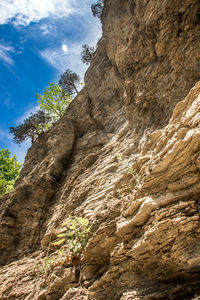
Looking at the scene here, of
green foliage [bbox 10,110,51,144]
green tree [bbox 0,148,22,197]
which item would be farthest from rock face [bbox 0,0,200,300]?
green tree [bbox 0,148,22,197]

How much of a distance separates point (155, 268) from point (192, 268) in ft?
2.88

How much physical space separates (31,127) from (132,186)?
22.6 meters

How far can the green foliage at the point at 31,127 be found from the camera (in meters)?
23.8

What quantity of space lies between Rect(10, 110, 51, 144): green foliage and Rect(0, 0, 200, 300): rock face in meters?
11.5

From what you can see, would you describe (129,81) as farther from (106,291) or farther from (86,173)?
(106,291)

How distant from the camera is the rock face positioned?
3711 mm

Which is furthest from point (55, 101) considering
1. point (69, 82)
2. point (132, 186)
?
point (132, 186)

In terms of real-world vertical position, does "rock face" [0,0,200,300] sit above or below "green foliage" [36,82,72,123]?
below

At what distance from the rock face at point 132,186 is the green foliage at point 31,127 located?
11.5m

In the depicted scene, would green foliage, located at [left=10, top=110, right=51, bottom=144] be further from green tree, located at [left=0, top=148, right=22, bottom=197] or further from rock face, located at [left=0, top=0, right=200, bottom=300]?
rock face, located at [left=0, top=0, right=200, bottom=300]

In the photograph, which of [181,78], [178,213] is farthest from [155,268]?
[181,78]

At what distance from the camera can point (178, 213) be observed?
368 centimetres

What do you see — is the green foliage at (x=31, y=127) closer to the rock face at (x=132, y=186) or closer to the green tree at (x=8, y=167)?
the green tree at (x=8, y=167)

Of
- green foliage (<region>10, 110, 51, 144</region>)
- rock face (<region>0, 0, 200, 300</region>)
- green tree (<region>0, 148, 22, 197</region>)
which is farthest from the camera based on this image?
green tree (<region>0, 148, 22, 197</region>)
